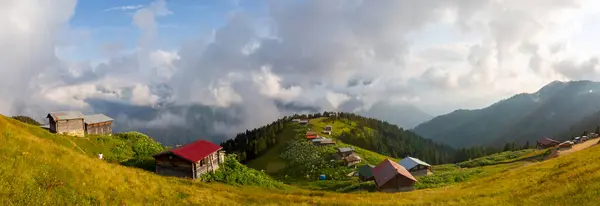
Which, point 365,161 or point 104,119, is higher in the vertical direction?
point 104,119

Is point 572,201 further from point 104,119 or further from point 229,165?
point 104,119

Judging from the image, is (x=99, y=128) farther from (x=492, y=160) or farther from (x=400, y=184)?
(x=492, y=160)

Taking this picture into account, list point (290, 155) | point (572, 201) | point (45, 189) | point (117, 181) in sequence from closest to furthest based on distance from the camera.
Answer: point (45, 189) < point (572, 201) < point (117, 181) < point (290, 155)

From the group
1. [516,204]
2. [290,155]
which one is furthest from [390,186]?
[290,155]

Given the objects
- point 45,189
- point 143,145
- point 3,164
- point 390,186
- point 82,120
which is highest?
point 82,120

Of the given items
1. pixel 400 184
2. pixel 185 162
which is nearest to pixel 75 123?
pixel 185 162

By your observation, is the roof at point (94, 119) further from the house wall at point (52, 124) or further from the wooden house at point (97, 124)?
the house wall at point (52, 124)

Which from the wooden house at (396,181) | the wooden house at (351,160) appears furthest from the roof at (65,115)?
the wooden house at (351,160)

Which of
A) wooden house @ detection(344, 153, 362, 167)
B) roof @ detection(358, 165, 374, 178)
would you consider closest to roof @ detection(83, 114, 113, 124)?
roof @ detection(358, 165, 374, 178)
